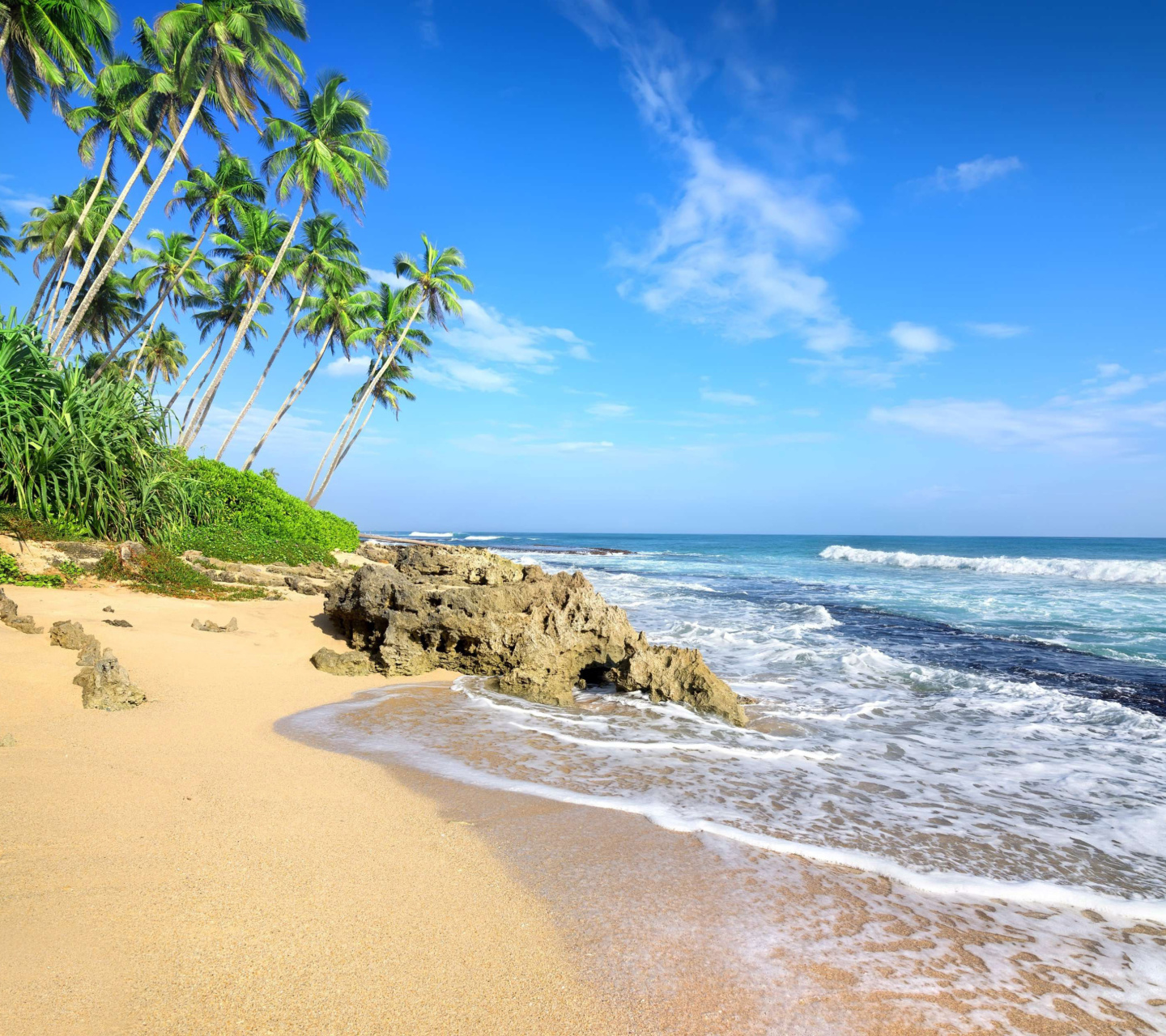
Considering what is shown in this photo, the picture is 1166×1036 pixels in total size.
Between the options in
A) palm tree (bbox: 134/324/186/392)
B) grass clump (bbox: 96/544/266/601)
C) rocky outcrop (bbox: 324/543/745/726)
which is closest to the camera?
rocky outcrop (bbox: 324/543/745/726)

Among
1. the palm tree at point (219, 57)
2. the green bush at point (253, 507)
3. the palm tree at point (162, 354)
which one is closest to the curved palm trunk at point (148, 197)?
the palm tree at point (219, 57)

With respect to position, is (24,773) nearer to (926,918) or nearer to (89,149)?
(926,918)

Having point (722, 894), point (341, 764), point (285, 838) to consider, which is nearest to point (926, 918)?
point (722, 894)

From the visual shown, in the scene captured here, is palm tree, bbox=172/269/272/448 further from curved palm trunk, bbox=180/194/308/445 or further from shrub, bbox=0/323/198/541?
shrub, bbox=0/323/198/541

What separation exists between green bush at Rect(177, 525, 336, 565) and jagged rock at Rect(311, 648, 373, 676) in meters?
6.52

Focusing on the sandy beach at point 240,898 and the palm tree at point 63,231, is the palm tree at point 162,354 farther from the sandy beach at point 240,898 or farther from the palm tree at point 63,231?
the sandy beach at point 240,898

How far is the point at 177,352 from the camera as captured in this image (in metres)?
43.8

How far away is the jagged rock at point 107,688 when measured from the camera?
14.5ft

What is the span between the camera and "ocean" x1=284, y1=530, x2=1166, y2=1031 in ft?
8.84

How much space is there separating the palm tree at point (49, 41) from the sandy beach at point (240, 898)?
18.0m

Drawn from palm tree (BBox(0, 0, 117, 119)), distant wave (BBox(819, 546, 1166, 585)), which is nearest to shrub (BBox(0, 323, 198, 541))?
palm tree (BBox(0, 0, 117, 119))

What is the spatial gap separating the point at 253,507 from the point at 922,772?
14889mm

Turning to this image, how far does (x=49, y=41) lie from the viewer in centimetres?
1441

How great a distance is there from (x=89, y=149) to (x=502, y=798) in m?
30.5
